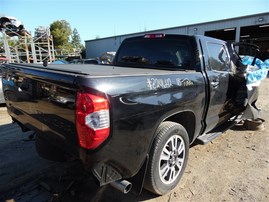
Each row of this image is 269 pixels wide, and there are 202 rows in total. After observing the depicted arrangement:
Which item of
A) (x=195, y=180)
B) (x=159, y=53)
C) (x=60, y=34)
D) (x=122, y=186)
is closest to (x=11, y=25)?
(x=159, y=53)

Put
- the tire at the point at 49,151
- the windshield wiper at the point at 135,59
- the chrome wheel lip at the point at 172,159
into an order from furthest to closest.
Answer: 1. the windshield wiper at the point at 135,59
2. the chrome wheel lip at the point at 172,159
3. the tire at the point at 49,151

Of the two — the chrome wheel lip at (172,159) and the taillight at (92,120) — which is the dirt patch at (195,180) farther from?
the taillight at (92,120)

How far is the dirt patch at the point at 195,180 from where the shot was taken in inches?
108

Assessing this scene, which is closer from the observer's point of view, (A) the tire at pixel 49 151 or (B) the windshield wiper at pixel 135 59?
(A) the tire at pixel 49 151

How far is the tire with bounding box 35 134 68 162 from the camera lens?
235cm

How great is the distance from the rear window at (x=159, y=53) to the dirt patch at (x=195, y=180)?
5.37 feet

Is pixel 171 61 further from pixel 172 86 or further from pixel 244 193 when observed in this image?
pixel 244 193

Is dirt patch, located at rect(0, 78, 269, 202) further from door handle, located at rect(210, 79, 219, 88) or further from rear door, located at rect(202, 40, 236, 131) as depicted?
door handle, located at rect(210, 79, 219, 88)

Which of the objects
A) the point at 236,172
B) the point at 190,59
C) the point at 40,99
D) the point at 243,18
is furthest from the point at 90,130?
the point at 243,18

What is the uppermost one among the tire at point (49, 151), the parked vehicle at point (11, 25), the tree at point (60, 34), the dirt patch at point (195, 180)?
the tree at point (60, 34)

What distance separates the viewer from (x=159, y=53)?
3.66 metres

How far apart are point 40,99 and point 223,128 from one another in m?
3.25

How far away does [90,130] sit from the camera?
1.83 metres

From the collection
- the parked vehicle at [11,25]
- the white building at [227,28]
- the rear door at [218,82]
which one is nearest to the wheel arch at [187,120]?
the rear door at [218,82]
